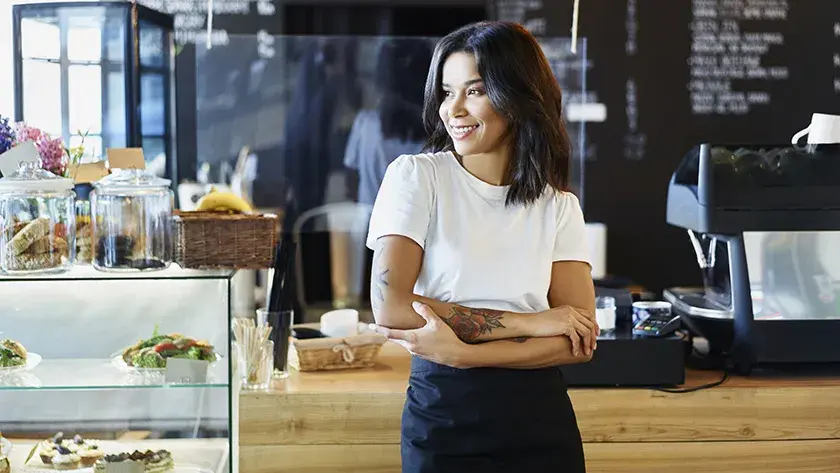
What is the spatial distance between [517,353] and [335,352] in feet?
2.70

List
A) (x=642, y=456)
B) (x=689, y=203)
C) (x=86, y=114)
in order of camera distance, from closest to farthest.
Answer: (x=642, y=456) < (x=689, y=203) < (x=86, y=114)

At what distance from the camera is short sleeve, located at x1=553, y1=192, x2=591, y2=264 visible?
5.56ft

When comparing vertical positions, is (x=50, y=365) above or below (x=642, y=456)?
above

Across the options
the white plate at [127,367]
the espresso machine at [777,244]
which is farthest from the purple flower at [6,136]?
the espresso machine at [777,244]

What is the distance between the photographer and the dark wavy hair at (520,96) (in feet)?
5.19

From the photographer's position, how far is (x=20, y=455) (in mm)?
2002

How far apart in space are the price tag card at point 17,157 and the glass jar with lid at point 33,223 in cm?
2

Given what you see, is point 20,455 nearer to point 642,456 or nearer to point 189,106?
point 642,456

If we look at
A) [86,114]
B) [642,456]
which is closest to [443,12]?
[86,114]

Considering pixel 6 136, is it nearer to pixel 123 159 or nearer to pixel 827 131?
pixel 123 159

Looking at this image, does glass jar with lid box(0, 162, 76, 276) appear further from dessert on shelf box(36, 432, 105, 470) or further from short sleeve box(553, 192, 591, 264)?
short sleeve box(553, 192, 591, 264)

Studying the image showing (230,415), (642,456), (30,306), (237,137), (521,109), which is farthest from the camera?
(237,137)

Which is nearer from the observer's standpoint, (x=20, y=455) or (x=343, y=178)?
(x=20, y=455)

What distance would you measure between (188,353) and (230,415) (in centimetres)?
16
